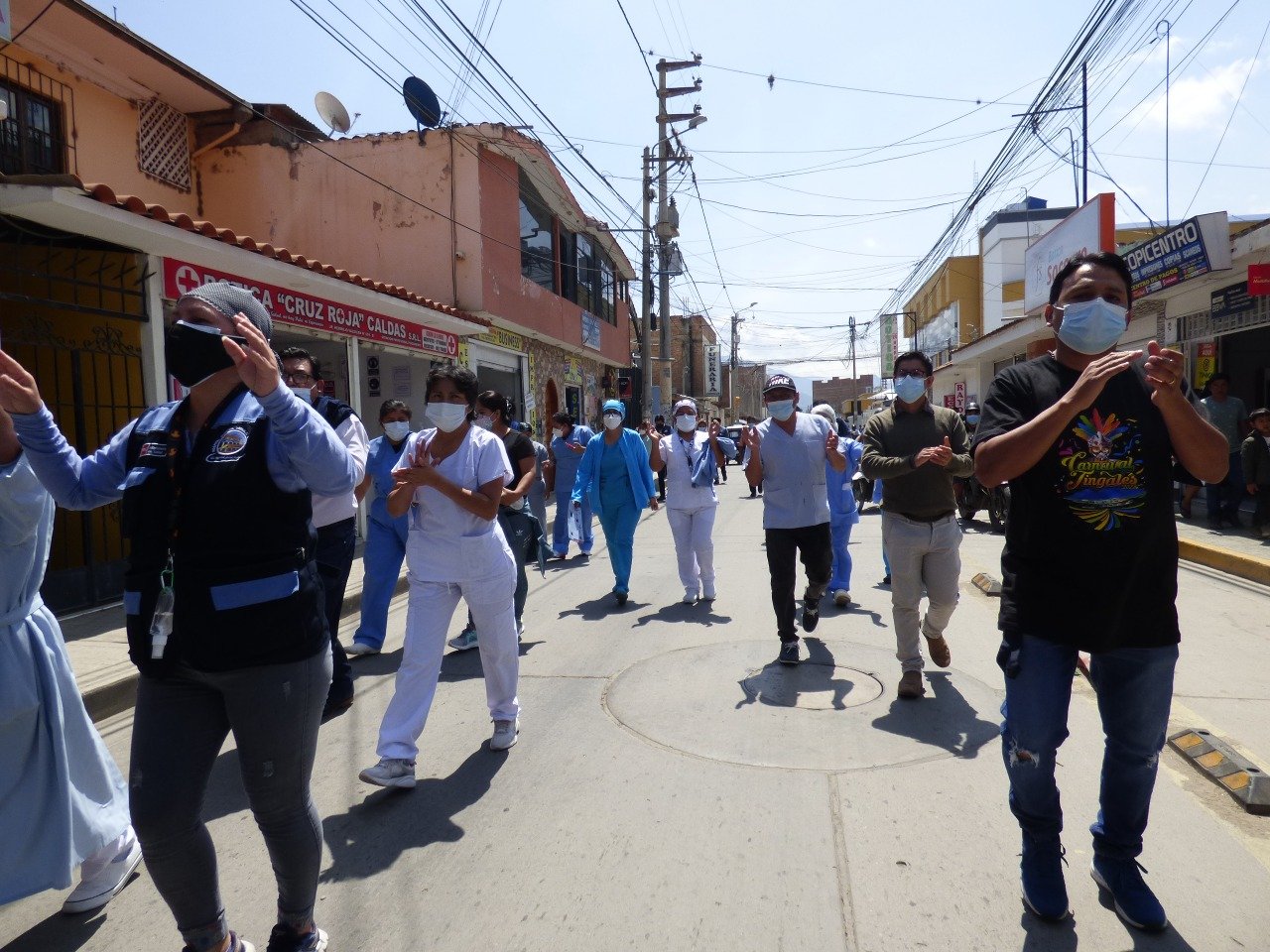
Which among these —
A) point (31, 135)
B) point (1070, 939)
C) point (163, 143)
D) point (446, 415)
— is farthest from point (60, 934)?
point (163, 143)

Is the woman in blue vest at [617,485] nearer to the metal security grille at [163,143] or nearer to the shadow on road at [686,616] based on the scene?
the shadow on road at [686,616]

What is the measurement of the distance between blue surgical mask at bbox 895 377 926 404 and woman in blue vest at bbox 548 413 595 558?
238 inches

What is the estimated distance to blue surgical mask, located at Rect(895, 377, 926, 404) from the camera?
15.7 feet

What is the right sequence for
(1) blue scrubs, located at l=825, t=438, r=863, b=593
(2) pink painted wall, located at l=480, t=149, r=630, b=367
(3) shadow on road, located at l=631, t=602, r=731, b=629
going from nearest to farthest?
(3) shadow on road, located at l=631, t=602, r=731, b=629, (1) blue scrubs, located at l=825, t=438, r=863, b=593, (2) pink painted wall, located at l=480, t=149, r=630, b=367

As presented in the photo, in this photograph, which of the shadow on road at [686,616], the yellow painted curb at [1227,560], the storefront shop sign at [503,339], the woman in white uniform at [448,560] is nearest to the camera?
the woman in white uniform at [448,560]

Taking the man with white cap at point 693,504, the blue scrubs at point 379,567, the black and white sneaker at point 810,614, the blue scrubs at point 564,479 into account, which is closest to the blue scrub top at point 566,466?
the blue scrubs at point 564,479

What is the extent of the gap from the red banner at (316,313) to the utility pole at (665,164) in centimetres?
991

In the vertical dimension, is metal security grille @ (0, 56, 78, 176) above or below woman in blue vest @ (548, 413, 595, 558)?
above

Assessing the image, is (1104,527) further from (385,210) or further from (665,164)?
(665,164)

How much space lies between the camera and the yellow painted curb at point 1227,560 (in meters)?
8.24

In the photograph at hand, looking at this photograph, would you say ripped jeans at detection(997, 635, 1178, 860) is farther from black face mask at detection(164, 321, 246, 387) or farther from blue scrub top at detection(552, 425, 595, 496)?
blue scrub top at detection(552, 425, 595, 496)

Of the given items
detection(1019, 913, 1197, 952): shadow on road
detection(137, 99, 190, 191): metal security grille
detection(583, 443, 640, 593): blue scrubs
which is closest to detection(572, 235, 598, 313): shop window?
detection(137, 99, 190, 191): metal security grille

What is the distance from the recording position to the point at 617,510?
25.8 ft

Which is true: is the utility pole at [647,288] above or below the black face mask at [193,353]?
above
